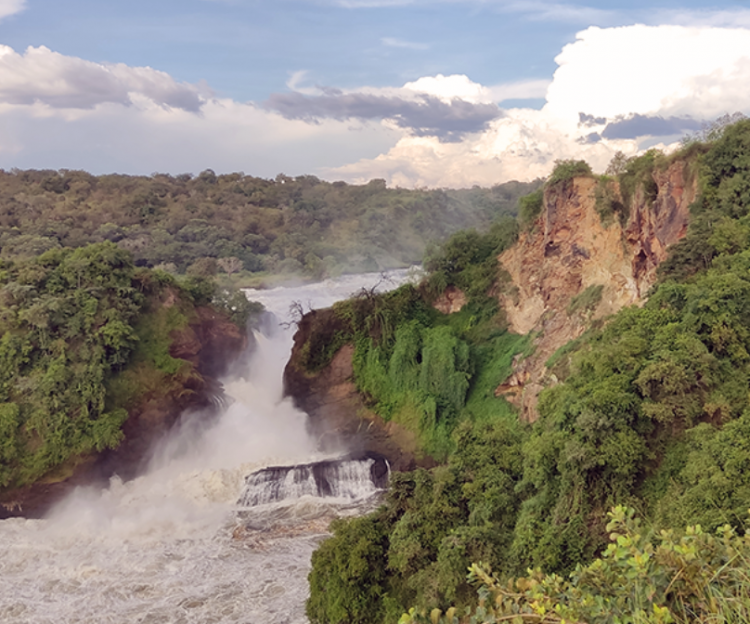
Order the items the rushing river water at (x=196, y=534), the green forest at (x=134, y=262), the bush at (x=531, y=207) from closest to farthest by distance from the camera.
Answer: the rushing river water at (x=196, y=534) → the green forest at (x=134, y=262) → the bush at (x=531, y=207)

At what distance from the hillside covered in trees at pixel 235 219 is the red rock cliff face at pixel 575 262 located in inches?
888

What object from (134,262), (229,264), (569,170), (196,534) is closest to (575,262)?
(569,170)

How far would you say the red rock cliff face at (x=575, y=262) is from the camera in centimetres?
1480

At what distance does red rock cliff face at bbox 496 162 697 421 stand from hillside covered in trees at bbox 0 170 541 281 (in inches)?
888

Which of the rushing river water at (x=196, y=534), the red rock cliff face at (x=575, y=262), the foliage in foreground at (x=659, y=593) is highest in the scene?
the red rock cliff face at (x=575, y=262)

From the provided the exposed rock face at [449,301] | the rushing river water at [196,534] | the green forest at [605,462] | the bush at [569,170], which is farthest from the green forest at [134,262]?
the bush at [569,170]

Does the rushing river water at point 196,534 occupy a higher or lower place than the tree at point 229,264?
lower

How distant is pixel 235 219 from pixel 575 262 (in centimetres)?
4138

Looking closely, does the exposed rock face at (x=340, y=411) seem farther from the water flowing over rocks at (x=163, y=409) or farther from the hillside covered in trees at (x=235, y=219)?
the hillside covered in trees at (x=235, y=219)

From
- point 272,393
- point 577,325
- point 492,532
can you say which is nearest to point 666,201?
point 577,325

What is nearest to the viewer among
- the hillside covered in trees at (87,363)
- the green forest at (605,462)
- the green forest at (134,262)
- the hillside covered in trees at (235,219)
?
the green forest at (605,462)

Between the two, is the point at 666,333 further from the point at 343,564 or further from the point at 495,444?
the point at 343,564

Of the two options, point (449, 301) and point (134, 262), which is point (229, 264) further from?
point (449, 301)

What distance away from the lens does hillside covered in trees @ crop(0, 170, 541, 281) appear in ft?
142
